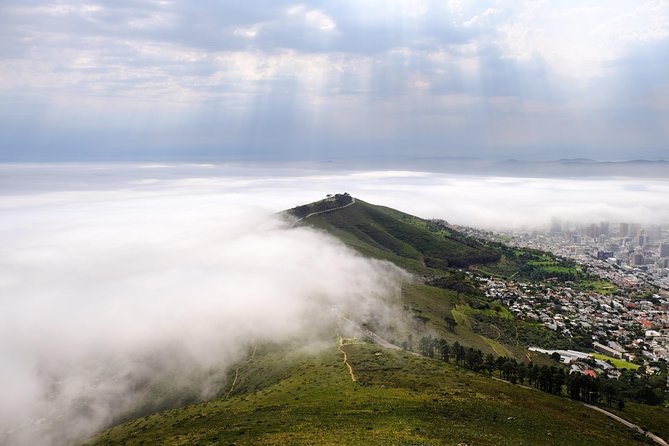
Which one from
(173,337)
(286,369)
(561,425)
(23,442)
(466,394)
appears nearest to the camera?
(561,425)

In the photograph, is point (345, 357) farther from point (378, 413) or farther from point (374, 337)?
point (378, 413)

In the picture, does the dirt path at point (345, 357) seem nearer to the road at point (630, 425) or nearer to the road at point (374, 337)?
the road at point (374, 337)

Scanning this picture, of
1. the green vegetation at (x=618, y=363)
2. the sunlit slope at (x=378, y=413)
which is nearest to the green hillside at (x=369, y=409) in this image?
the sunlit slope at (x=378, y=413)

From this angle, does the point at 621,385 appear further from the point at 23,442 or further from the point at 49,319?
the point at 49,319

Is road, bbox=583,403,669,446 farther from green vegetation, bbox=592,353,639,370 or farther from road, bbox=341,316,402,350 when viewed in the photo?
green vegetation, bbox=592,353,639,370

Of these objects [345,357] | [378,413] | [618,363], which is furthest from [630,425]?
[618,363]

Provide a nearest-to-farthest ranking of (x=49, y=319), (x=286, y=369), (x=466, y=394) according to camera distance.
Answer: (x=466, y=394)
(x=286, y=369)
(x=49, y=319)

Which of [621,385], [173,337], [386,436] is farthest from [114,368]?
[621,385]

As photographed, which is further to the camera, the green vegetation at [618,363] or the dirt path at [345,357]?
the green vegetation at [618,363]
